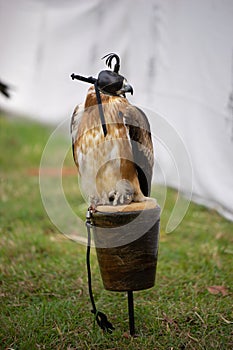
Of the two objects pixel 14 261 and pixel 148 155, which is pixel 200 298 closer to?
pixel 148 155

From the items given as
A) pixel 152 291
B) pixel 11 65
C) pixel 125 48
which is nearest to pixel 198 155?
pixel 125 48

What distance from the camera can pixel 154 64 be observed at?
5.04m

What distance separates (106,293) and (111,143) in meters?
0.99

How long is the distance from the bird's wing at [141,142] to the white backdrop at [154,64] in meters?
0.18

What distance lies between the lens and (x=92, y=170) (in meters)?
1.78

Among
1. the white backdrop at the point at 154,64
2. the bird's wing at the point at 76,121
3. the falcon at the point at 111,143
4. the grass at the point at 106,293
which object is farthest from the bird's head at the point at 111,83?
the grass at the point at 106,293

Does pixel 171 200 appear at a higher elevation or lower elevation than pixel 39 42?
lower

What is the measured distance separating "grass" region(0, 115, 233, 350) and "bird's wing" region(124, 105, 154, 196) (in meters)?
0.62

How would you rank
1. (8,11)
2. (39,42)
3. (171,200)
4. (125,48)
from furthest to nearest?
(39,42) < (8,11) < (125,48) < (171,200)

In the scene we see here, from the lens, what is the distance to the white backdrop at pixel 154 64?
3559 millimetres

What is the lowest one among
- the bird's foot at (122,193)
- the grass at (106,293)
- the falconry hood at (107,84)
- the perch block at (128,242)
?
Answer: the grass at (106,293)

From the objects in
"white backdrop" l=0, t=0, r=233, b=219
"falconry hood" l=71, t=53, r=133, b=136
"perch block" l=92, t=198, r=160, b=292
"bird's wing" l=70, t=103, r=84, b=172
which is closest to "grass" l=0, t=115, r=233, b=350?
"perch block" l=92, t=198, r=160, b=292

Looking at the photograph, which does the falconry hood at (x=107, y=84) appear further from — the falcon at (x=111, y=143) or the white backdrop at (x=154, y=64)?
the white backdrop at (x=154, y=64)

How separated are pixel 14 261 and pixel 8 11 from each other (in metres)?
4.04
